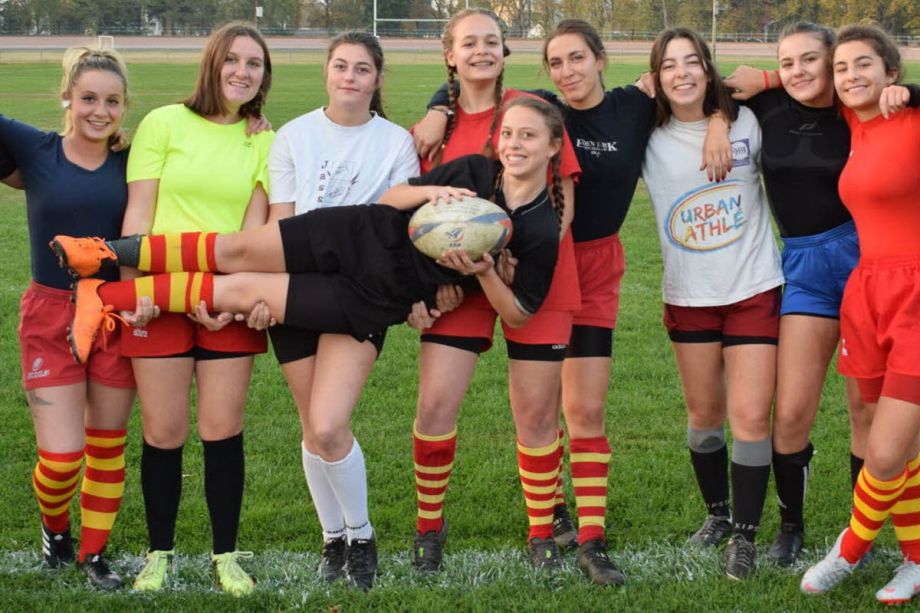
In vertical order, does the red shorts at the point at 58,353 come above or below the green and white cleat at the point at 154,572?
above

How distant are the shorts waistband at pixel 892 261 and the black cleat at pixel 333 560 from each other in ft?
7.12

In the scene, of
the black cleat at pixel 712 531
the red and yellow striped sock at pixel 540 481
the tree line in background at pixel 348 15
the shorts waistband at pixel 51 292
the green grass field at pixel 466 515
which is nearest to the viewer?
the green grass field at pixel 466 515

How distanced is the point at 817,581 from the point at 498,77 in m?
2.17

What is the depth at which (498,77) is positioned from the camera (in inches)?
163

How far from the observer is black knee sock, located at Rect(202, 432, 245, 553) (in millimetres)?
4027

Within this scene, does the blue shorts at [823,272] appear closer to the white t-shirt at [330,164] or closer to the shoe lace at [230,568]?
the white t-shirt at [330,164]

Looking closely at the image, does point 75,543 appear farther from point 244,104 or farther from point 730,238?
point 730,238

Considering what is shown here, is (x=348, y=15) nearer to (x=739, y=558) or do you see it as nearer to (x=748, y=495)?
(x=748, y=495)

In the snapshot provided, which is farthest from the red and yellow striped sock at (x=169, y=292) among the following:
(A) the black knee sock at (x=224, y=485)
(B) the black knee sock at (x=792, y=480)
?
(B) the black knee sock at (x=792, y=480)

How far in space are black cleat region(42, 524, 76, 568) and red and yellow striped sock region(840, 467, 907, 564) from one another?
2.91 metres

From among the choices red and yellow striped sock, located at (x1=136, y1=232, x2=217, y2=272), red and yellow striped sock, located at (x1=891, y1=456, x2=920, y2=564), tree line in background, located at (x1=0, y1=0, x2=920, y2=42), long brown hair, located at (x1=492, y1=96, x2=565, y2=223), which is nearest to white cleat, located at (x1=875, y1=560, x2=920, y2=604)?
red and yellow striped sock, located at (x1=891, y1=456, x2=920, y2=564)

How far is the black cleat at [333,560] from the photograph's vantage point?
414cm

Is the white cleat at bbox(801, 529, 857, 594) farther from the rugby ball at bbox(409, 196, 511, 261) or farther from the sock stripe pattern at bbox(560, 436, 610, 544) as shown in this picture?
the rugby ball at bbox(409, 196, 511, 261)

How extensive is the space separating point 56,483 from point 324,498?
0.98 m
